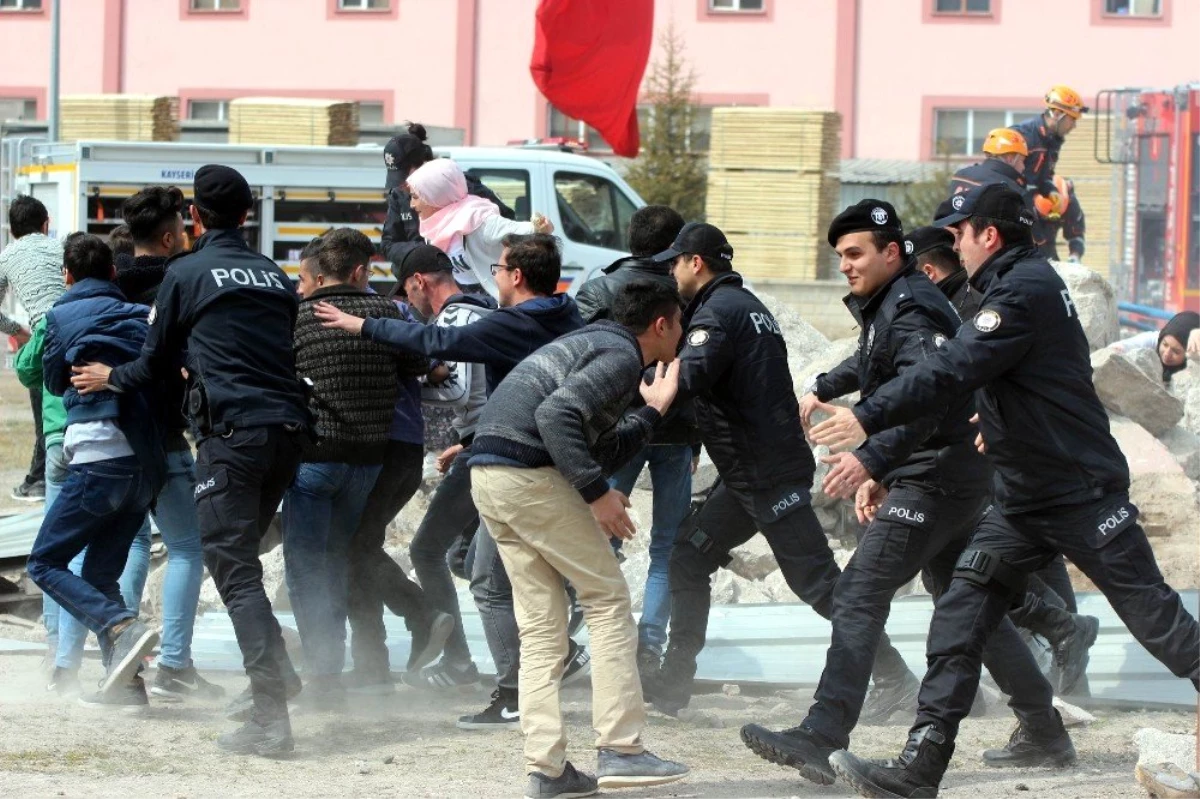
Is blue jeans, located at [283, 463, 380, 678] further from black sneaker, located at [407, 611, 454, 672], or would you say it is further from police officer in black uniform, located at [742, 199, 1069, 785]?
police officer in black uniform, located at [742, 199, 1069, 785]

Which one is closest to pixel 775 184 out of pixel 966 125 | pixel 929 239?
pixel 966 125

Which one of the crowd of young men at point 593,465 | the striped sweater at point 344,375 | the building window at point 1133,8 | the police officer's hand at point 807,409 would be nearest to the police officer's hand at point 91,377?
the crowd of young men at point 593,465

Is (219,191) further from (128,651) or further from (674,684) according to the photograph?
(674,684)

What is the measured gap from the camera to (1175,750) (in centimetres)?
569

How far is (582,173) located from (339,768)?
11.3 meters

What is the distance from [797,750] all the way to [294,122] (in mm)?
17098

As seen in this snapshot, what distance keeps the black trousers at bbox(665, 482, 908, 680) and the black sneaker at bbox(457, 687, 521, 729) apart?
0.76m

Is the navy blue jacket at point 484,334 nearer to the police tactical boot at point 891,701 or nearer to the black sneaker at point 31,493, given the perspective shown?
the police tactical boot at point 891,701

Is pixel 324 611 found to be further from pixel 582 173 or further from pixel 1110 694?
pixel 582 173

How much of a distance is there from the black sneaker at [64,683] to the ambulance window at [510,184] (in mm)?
9780

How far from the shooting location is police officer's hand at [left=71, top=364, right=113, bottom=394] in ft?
21.0

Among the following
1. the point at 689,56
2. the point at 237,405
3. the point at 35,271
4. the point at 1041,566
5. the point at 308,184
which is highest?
the point at 689,56

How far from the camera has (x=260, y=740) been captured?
5.91 meters

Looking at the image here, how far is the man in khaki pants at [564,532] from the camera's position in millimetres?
5250
